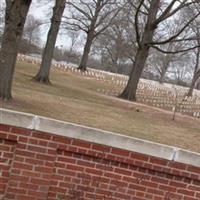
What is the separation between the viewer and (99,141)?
5719 millimetres

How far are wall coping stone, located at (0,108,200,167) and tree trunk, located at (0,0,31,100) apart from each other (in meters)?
6.92

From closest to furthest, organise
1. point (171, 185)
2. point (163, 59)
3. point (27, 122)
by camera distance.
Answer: point (27, 122)
point (171, 185)
point (163, 59)

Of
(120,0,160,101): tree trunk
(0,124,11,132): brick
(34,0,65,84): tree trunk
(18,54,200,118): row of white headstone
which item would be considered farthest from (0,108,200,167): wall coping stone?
(120,0,160,101): tree trunk

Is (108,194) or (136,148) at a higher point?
(136,148)

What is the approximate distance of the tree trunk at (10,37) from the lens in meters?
12.0

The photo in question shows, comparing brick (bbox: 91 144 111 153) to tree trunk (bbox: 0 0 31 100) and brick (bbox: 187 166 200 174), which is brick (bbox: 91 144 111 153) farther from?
tree trunk (bbox: 0 0 31 100)

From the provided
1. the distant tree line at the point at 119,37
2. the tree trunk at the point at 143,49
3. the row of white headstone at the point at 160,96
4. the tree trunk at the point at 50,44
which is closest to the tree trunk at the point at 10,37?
the distant tree line at the point at 119,37

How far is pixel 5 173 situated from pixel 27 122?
669mm

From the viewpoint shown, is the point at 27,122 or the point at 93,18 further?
the point at 93,18

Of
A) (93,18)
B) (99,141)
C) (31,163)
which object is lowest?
(31,163)

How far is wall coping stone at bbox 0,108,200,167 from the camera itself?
5.55m

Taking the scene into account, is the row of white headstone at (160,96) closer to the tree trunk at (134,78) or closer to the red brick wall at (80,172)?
the tree trunk at (134,78)

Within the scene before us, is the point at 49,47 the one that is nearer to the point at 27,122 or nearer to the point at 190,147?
the point at 190,147

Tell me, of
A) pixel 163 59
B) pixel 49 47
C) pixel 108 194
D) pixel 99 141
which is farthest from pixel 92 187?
pixel 163 59
